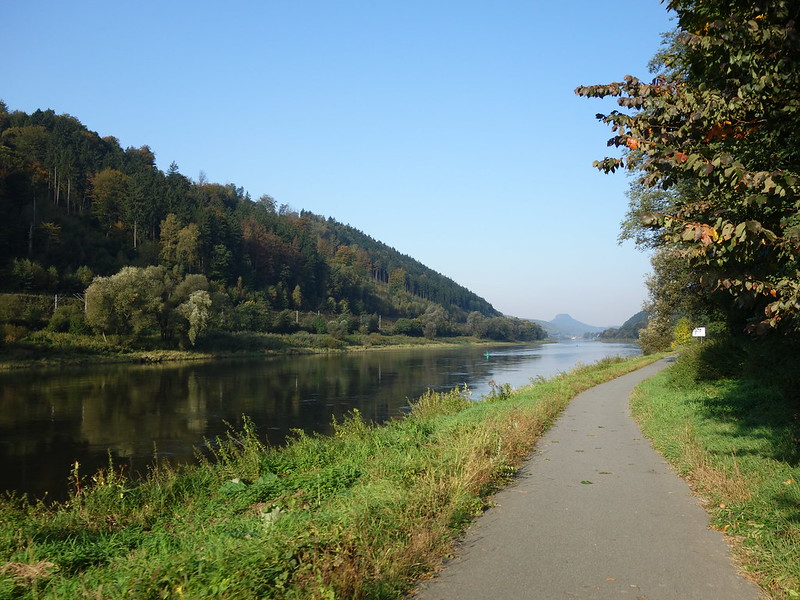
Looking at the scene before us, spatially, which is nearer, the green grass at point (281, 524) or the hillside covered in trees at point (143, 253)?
the green grass at point (281, 524)

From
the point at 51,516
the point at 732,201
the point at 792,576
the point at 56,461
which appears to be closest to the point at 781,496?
the point at 792,576

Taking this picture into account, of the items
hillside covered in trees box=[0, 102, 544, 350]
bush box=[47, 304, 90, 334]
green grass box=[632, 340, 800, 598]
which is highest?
hillside covered in trees box=[0, 102, 544, 350]

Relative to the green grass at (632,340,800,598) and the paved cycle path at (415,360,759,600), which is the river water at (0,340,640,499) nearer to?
the paved cycle path at (415,360,759,600)

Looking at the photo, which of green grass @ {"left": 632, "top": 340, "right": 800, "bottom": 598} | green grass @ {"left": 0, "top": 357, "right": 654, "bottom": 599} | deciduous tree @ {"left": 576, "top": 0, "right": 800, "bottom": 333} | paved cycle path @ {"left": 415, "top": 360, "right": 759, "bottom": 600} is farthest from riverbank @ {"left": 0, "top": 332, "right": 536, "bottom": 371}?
deciduous tree @ {"left": 576, "top": 0, "right": 800, "bottom": 333}

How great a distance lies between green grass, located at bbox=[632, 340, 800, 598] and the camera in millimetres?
5184

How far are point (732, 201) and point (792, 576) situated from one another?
372 centimetres

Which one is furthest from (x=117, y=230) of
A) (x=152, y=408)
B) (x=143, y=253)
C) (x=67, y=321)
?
(x=152, y=408)

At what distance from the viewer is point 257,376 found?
40.8 m

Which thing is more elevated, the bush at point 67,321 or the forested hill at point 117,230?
the forested hill at point 117,230

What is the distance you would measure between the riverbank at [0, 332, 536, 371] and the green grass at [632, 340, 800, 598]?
144 ft

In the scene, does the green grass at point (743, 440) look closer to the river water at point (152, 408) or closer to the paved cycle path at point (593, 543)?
the paved cycle path at point (593, 543)

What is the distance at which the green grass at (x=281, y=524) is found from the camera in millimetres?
4207

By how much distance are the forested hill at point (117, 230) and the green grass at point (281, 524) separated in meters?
63.3

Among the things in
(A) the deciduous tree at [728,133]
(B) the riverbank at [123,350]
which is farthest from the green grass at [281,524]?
(B) the riverbank at [123,350]
